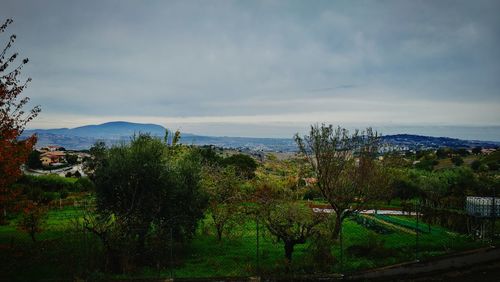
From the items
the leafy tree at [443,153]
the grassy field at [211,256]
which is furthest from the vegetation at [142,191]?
the leafy tree at [443,153]

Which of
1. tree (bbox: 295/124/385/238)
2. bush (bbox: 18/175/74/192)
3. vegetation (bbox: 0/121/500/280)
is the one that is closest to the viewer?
vegetation (bbox: 0/121/500/280)

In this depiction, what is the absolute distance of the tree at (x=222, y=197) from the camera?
72.3ft

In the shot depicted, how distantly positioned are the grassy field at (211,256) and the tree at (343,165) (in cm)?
248

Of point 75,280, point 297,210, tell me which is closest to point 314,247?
point 297,210

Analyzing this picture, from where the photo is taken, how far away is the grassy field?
13719 mm

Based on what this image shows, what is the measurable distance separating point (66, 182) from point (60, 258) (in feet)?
129

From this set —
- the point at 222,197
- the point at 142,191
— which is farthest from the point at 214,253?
the point at 222,197

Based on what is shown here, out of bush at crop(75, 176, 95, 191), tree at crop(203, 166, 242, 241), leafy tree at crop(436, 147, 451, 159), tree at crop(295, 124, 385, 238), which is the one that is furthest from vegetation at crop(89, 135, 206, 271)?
leafy tree at crop(436, 147, 451, 159)

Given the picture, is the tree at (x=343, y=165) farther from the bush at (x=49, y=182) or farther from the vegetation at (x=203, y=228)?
the bush at (x=49, y=182)

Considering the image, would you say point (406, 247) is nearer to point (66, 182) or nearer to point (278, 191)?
point (278, 191)

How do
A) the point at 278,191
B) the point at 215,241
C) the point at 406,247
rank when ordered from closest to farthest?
the point at 406,247 → the point at 215,241 → the point at 278,191

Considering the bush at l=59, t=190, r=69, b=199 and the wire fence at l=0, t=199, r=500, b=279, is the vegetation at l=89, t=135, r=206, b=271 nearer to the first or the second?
the wire fence at l=0, t=199, r=500, b=279

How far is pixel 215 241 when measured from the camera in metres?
22.2

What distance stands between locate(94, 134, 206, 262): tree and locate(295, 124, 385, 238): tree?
7660 mm
